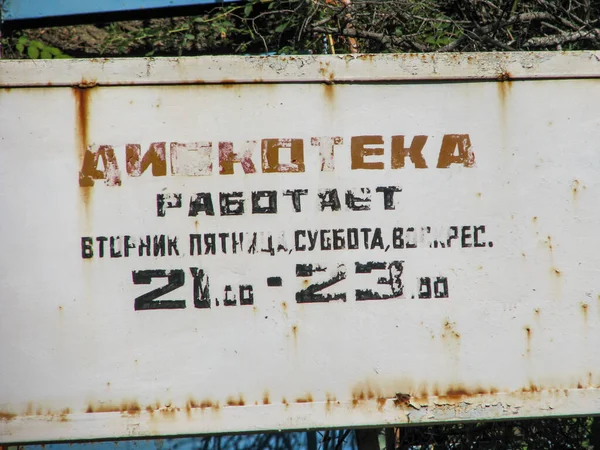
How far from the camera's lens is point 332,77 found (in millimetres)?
2082

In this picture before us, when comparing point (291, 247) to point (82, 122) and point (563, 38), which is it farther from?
point (563, 38)

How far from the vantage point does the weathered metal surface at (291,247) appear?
6.63ft

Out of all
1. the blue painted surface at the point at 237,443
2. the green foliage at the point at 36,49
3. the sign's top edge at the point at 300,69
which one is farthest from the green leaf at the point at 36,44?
Answer: the blue painted surface at the point at 237,443

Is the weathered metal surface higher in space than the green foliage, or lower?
lower

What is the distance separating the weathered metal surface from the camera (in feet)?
6.63

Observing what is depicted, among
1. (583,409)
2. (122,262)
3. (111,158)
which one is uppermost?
(111,158)

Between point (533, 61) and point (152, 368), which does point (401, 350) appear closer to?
point (152, 368)

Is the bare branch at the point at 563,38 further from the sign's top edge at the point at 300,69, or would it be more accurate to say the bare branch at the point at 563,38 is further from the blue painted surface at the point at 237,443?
the blue painted surface at the point at 237,443

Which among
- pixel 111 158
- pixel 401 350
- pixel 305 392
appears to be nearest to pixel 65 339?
pixel 111 158

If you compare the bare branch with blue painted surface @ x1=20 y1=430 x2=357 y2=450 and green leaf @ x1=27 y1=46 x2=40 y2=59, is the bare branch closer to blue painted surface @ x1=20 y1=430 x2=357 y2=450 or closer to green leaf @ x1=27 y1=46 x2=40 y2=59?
blue painted surface @ x1=20 y1=430 x2=357 y2=450

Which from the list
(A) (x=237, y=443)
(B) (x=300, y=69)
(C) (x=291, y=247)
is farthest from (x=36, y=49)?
(A) (x=237, y=443)

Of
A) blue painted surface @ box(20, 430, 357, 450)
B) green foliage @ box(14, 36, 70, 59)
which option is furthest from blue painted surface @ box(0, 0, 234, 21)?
blue painted surface @ box(20, 430, 357, 450)

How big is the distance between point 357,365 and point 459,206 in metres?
0.64

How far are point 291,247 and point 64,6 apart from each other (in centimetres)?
235
